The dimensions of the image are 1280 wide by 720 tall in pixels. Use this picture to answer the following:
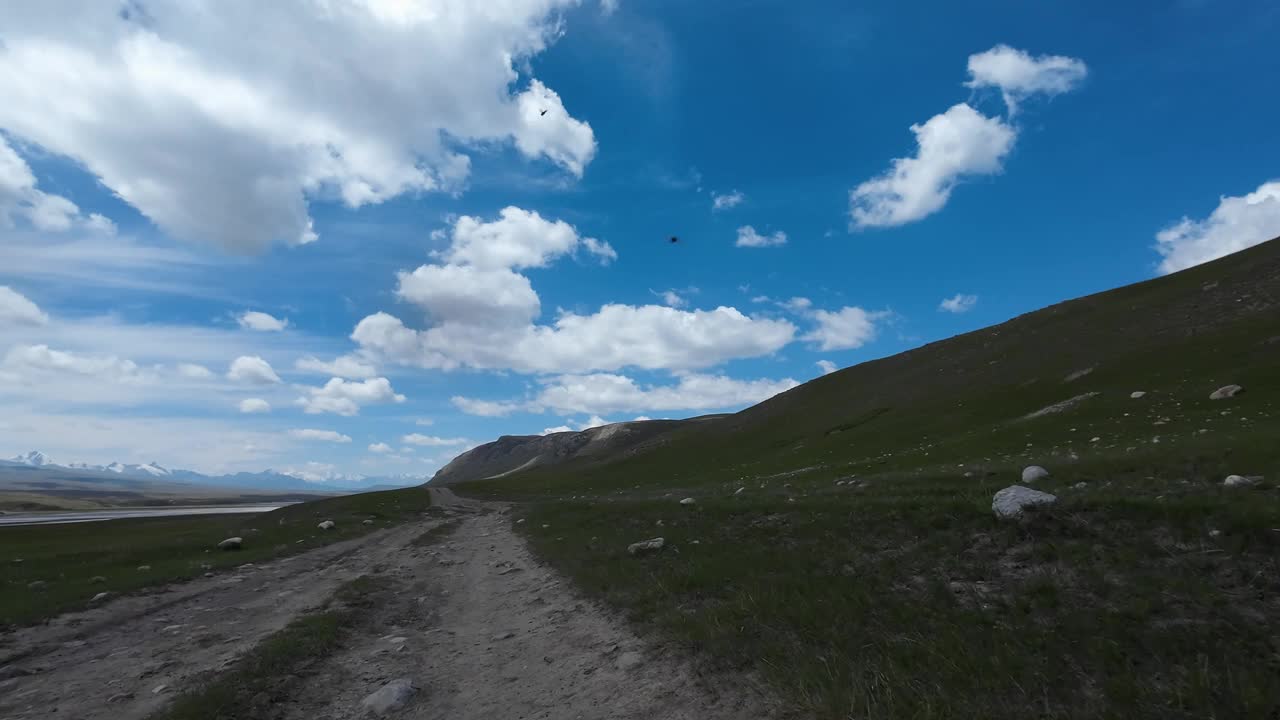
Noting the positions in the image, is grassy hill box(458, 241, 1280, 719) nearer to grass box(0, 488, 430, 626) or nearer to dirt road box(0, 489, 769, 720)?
dirt road box(0, 489, 769, 720)

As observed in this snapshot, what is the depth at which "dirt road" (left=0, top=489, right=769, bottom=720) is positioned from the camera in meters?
7.91

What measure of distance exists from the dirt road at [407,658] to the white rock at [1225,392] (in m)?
Answer: 41.8

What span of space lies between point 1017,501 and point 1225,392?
36234 millimetres

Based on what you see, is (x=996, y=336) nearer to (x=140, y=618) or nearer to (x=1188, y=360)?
(x=1188, y=360)

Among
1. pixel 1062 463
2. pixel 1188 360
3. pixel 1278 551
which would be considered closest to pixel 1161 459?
pixel 1062 463

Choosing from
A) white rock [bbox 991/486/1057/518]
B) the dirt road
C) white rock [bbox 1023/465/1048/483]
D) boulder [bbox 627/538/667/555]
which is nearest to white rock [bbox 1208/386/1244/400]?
white rock [bbox 1023/465/1048/483]

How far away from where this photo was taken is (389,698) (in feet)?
27.6

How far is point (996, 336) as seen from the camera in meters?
90.4

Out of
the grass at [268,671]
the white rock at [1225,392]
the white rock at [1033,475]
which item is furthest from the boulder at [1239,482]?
the white rock at [1225,392]

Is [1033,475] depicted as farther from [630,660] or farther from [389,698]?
[389,698]

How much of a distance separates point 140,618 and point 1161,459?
33.1 metres

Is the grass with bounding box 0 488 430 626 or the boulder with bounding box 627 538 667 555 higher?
the boulder with bounding box 627 538 667 555

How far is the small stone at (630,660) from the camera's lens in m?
8.80

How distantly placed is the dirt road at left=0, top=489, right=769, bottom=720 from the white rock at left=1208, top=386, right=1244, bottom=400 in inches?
1646
